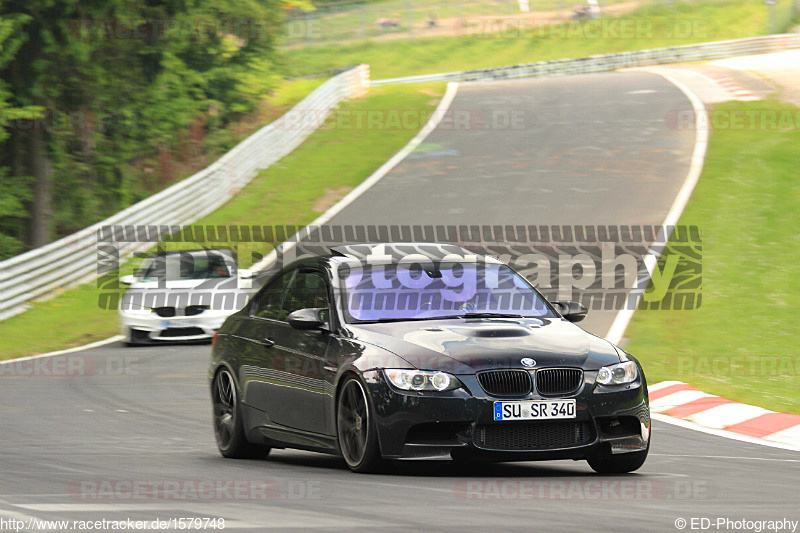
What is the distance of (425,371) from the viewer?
25.9ft

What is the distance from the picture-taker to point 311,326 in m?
8.66

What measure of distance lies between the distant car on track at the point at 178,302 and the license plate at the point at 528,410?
1154 centimetres

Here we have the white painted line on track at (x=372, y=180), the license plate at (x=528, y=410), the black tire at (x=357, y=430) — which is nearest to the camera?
the license plate at (x=528, y=410)

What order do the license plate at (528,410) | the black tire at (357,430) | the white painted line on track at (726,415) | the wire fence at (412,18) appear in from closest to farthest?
the license plate at (528,410), the black tire at (357,430), the white painted line on track at (726,415), the wire fence at (412,18)

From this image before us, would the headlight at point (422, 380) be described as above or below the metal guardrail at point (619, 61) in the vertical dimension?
above

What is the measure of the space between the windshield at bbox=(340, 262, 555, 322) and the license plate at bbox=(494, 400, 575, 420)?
112 centimetres

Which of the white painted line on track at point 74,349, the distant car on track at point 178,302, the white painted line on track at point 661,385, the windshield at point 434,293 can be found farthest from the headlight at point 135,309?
the windshield at point 434,293

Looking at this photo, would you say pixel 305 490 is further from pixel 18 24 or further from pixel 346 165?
pixel 346 165

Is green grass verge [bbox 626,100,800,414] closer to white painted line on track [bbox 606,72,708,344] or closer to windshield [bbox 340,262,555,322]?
white painted line on track [bbox 606,72,708,344]

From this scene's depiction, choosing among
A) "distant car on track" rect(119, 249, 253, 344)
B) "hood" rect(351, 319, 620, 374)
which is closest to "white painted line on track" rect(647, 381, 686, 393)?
"hood" rect(351, 319, 620, 374)

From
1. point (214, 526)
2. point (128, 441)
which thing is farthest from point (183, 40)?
point (214, 526)

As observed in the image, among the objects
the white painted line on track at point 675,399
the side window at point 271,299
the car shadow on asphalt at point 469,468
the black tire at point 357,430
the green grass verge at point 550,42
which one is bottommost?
the green grass verge at point 550,42

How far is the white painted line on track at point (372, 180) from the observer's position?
84.1ft

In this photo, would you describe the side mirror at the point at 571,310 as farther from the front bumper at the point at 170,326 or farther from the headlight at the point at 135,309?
the headlight at the point at 135,309
